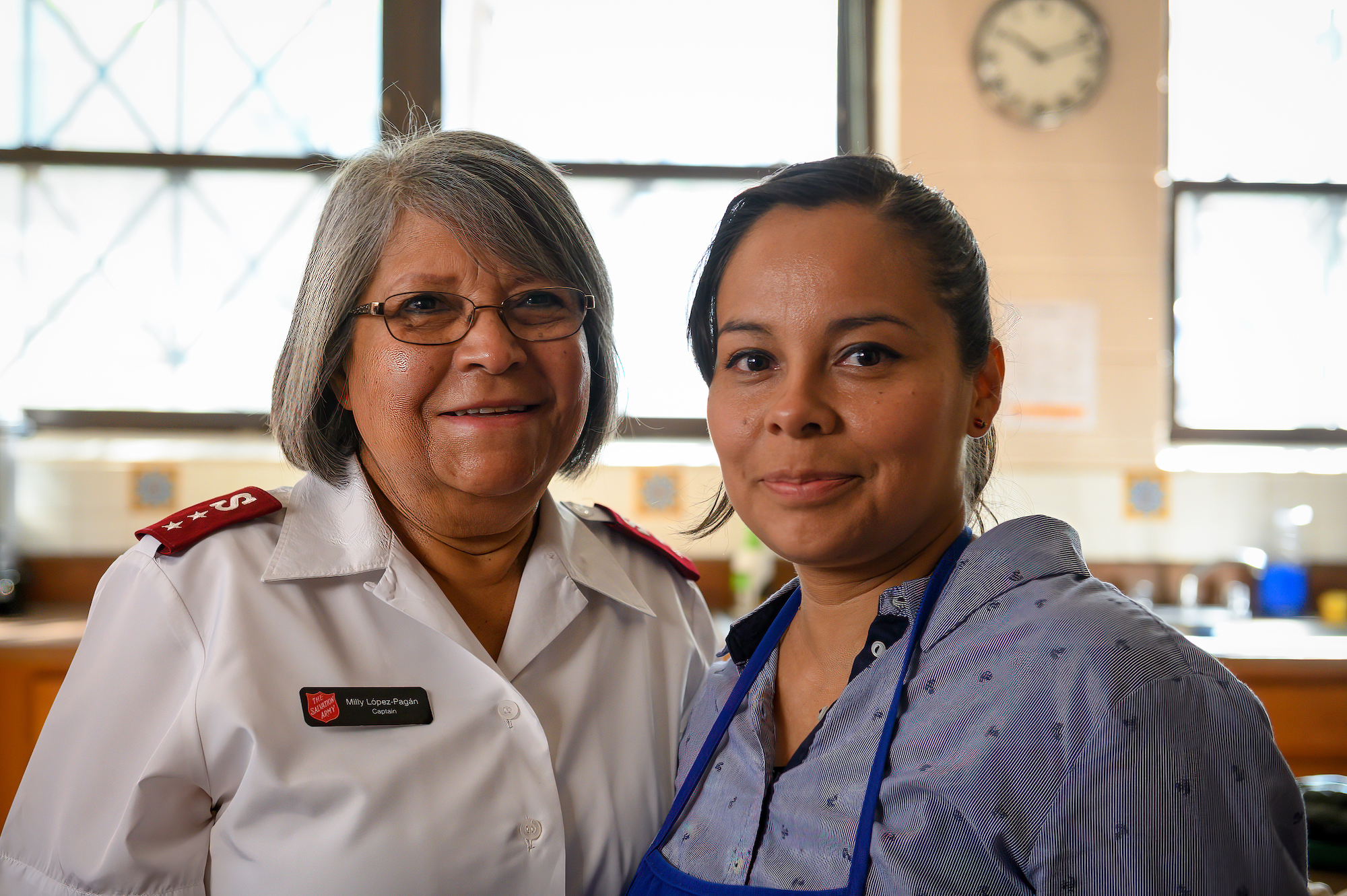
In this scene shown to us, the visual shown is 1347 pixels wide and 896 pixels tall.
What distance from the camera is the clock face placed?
3.19 m

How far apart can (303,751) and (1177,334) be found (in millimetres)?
3418

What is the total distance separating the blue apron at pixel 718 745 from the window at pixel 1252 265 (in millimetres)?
2909

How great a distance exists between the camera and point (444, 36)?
336cm

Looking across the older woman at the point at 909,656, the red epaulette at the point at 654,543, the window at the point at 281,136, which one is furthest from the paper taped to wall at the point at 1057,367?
the older woman at the point at 909,656

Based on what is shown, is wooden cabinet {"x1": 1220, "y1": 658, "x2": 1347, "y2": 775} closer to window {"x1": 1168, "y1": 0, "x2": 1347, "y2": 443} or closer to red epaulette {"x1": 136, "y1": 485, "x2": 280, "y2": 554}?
window {"x1": 1168, "y1": 0, "x2": 1347, "y2": 443}

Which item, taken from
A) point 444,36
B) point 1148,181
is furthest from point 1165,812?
point 444,36

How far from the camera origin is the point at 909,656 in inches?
36.3

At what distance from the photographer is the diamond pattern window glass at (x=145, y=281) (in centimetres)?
321

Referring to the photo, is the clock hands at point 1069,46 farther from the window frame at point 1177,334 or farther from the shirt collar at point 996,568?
the shirt collar at point 996,568

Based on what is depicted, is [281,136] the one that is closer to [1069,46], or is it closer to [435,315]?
[435,315]

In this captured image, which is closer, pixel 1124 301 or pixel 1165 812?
pixel 1165 812

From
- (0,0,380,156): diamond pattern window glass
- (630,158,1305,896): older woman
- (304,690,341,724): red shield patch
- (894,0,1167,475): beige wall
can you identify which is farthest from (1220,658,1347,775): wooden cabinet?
(0,0,380,156): diamond pattern window glass

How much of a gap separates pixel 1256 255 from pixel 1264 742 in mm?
3369

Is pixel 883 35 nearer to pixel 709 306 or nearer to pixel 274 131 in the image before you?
pixel 274 131
